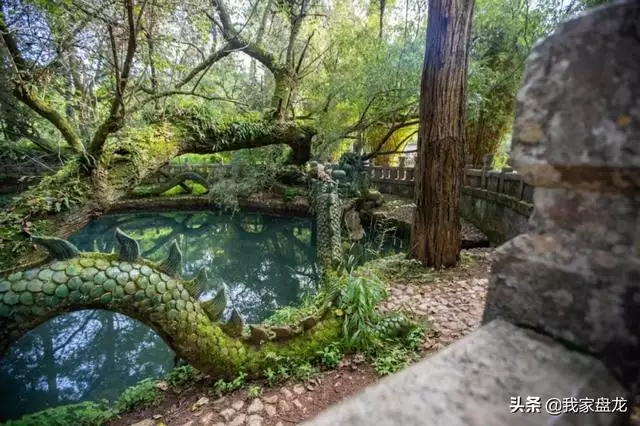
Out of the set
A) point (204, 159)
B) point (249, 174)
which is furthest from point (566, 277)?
point (204, 159)

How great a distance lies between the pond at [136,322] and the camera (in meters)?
3.38

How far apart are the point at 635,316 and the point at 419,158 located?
11.3ft

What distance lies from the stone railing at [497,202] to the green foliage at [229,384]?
442cm

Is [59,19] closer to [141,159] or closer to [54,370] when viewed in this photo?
[141,159]

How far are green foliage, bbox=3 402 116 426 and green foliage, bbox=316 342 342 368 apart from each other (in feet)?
5.86

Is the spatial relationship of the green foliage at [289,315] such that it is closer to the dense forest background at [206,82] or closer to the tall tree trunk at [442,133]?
the tall tree trunk at [442,133]

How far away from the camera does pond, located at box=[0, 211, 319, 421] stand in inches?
133

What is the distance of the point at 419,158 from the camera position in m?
3.83

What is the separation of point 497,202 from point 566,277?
675cm

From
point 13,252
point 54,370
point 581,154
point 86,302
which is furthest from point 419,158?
point 54,370

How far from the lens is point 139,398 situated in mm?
2566

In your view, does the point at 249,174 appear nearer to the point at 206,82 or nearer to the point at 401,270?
the point at 206,82

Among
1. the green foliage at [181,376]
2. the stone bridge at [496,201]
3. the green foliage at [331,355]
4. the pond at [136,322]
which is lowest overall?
the pond at [136,322]

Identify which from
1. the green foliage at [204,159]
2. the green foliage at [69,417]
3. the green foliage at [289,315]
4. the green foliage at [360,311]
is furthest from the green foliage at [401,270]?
the green foliage at [204,159]
